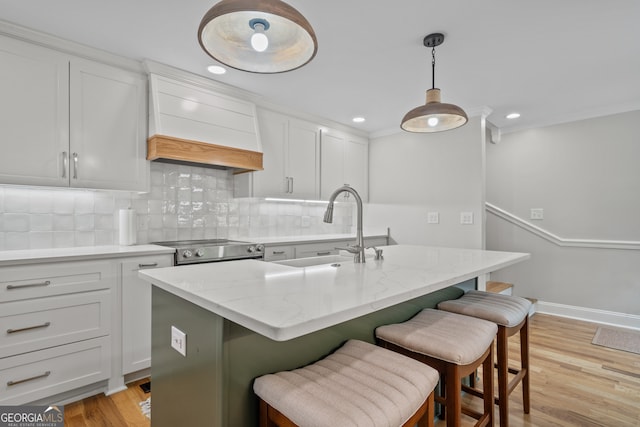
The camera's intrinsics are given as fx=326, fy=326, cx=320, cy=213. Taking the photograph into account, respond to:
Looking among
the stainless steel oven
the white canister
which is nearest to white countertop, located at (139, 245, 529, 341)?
the stainless steel oven

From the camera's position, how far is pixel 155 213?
283cm

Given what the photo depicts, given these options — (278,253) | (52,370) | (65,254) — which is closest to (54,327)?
(52,370)

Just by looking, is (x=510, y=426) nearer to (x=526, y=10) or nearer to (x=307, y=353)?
(x=307, y=353)

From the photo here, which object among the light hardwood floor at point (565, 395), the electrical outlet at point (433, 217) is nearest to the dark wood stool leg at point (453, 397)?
the light hardwood floor at point (565, 395)

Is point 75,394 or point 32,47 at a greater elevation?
point 32,47

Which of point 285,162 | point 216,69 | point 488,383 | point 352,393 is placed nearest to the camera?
point 352,393

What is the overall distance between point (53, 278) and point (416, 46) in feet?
8.93

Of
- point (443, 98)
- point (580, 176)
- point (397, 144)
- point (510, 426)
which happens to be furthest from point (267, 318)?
point (580, 176)

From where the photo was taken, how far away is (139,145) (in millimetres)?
2537

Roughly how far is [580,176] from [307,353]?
4106mm

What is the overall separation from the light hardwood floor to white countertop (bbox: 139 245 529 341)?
3.49 ft

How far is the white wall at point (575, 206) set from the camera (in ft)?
11.4

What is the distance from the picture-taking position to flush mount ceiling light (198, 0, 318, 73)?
103 cm

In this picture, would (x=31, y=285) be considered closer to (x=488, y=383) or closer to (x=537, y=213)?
(x=488, y=383)
